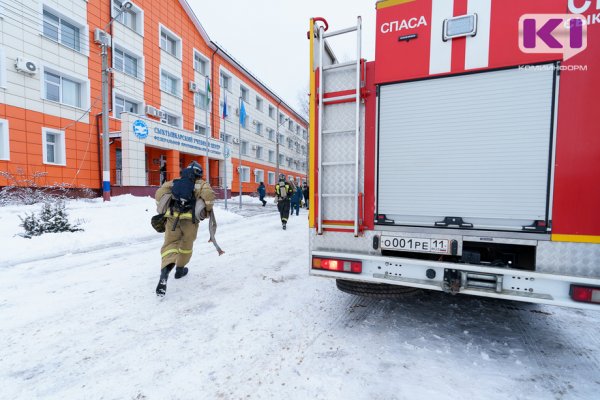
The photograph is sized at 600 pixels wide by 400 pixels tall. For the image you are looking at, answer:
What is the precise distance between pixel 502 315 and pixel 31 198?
14.6 meters

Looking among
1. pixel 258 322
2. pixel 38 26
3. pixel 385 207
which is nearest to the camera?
pixel 385 207

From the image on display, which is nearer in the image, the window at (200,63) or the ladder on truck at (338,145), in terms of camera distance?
the ladder on truck at (338,145)

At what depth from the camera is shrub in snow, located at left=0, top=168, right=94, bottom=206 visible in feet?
35.2

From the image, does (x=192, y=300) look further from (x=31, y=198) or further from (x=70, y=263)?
(x=31, y=198)

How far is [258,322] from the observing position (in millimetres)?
3047

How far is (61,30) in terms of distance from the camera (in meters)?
13.9

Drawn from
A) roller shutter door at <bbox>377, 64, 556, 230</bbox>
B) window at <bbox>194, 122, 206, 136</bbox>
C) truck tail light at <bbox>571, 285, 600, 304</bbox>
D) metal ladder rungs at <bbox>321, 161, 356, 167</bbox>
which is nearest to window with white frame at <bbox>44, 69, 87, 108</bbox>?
window at <bbox>194, 122, 206, 136</bbox>

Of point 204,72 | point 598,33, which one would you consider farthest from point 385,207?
point 204,72

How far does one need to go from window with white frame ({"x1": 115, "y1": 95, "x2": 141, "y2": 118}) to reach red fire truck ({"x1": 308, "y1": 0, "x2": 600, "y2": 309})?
55.6 ft

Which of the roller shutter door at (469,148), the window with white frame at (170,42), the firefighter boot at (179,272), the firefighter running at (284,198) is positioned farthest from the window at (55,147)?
the roller shutter door at (469,148)

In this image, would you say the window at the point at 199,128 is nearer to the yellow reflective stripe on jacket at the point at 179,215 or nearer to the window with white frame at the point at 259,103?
the window with white frame at the point at 259,103

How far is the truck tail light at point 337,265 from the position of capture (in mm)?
2791

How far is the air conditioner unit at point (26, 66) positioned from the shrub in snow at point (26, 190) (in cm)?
411

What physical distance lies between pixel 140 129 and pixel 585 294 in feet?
57.6
